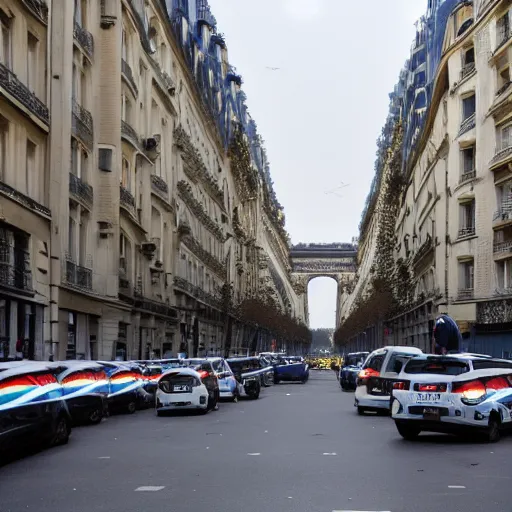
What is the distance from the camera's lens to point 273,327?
115 metres

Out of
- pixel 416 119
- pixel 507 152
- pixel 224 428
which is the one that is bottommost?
pixel 224 428

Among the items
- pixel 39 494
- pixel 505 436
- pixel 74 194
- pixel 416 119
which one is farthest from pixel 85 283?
pixel 416 119

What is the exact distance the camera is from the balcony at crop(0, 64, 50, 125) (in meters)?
28.9

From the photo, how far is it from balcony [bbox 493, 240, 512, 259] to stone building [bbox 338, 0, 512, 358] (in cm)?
5

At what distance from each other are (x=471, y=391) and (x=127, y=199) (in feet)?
96.4

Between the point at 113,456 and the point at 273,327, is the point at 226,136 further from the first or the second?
the point at 113,456

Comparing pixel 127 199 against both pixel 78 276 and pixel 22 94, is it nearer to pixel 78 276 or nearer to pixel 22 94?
pixel 78 276

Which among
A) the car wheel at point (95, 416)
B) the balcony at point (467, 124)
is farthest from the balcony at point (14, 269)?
the balcony at point (467, 124)

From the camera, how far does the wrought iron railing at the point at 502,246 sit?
46.6 meters

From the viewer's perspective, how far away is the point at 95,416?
22281 millimetres

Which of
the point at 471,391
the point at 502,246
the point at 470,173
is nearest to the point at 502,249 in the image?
the point at 502,246

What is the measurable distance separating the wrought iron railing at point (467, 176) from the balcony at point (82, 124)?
2073 cm

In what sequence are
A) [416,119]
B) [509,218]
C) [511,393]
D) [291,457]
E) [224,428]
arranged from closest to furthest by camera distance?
[291,457] < [511,393] < [224,428] < [509,218] < [416,119]

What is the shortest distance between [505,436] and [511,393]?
135 centimetres
